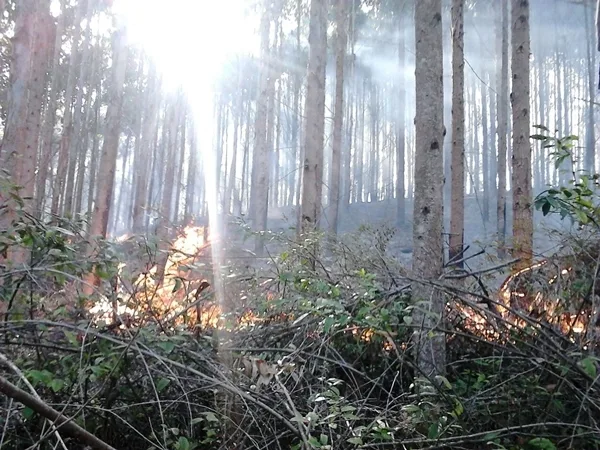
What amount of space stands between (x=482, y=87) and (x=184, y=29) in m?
18.9

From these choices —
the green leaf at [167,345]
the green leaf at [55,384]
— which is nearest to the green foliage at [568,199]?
the green leaf at [167,345]

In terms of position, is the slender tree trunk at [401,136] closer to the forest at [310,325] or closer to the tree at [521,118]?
the tree at [521,118]

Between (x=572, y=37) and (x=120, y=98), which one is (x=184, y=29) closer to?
(x=120, y=98)

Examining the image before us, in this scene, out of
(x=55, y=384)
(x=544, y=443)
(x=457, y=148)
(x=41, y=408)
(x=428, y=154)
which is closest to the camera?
(x=41, y=408)

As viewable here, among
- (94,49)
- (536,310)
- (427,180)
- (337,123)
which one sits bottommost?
(536,310)

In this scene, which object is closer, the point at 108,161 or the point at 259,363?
the point at 259,363

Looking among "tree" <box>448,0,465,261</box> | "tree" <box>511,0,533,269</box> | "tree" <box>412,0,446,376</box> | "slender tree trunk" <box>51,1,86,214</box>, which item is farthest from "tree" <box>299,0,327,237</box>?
"slender tree trunk" <box>51,1,86,214</box>

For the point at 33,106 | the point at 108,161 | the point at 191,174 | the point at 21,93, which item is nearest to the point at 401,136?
the point at 191,174

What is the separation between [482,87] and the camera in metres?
30.5

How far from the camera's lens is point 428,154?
3.88 m

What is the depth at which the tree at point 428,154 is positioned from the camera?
378cm

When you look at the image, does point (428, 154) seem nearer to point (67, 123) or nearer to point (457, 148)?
point (457, 148)

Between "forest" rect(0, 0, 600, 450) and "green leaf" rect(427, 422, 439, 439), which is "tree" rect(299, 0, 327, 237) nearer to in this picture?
"forest" rect(0, 0, 600, 450)

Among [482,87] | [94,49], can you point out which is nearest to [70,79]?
[94,49]
